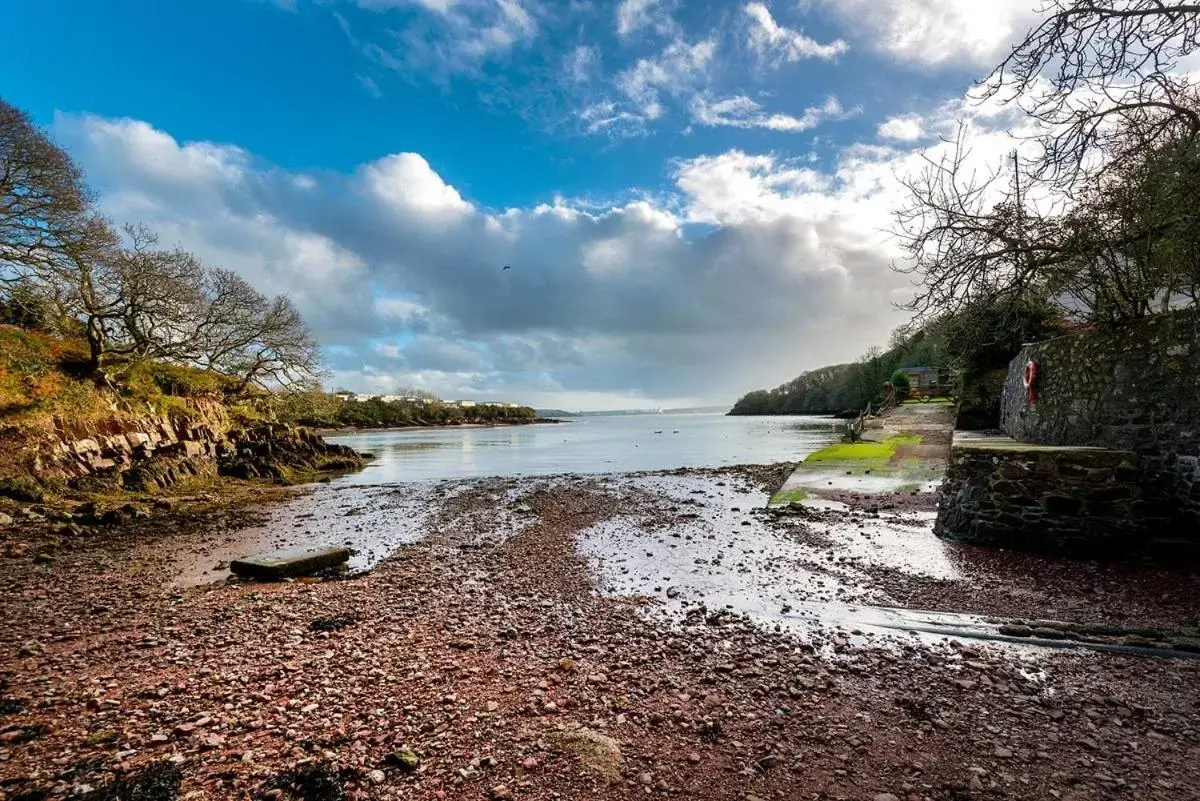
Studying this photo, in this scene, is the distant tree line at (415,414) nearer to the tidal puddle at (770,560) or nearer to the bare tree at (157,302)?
the bare tree at (157,302)

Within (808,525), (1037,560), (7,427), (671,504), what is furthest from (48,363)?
(1037,560)

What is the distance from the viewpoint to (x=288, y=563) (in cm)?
871

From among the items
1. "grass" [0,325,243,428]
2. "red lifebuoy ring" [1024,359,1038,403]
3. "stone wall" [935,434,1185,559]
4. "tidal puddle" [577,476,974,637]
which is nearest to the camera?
"tidal puddle" [577,476,974,637]

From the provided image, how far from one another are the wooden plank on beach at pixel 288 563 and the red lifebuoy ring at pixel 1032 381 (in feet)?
51.6

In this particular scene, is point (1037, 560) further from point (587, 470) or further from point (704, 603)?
point (587, 470)

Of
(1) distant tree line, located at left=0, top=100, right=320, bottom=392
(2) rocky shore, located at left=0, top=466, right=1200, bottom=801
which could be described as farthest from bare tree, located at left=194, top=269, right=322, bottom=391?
(2) rocky shore, located at left=0, top=466, right=1200, bottom=801

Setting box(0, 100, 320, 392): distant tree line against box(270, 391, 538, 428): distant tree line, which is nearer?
box(0, 100, 320, 392): distant tree line

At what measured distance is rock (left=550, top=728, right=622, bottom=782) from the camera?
140 inches

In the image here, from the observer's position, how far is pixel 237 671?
4977 mm

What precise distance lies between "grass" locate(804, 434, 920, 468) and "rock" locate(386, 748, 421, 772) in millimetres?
17457

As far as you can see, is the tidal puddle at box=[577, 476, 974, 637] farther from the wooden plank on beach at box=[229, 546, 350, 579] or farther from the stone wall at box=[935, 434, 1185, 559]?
the wooden plank on beach at box=[229, 546, 350, 579]

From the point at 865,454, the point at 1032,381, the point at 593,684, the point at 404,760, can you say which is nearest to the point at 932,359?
the point at 865,454

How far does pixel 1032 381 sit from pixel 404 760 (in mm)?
15288

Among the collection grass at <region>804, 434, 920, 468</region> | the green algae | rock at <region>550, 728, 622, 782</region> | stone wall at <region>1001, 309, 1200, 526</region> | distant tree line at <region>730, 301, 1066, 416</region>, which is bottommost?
rock at <region>550, 728, 622, 782</region>
